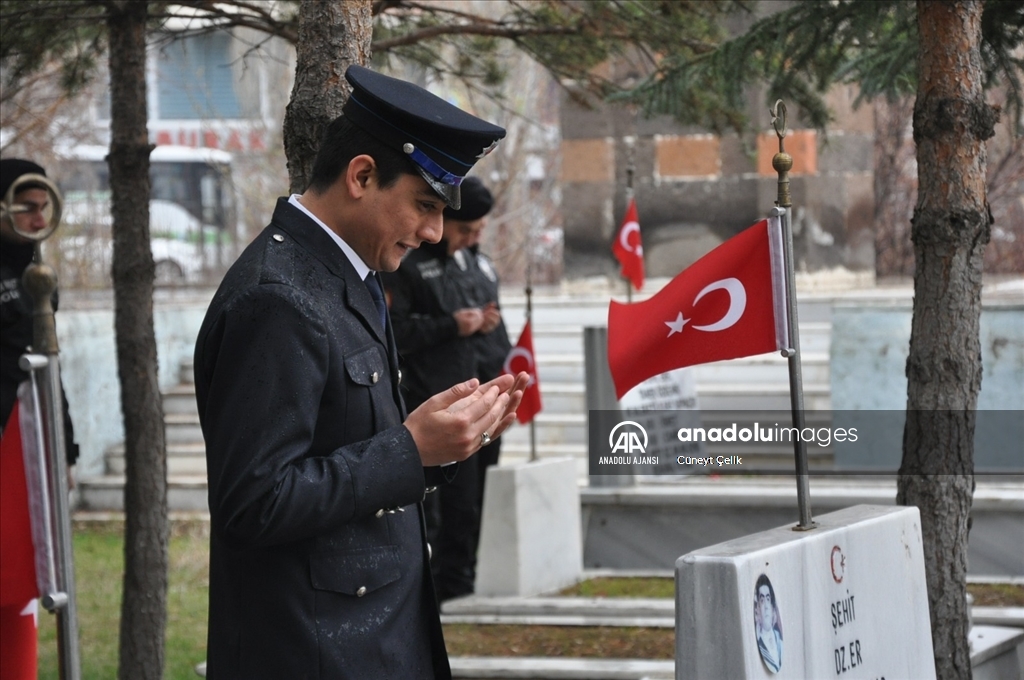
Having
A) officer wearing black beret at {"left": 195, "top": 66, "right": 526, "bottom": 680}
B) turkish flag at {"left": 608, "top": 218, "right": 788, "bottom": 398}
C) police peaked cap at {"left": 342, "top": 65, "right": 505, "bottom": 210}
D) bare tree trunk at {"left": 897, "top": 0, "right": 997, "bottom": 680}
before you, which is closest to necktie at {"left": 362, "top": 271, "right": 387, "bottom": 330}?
officer wearing black beret at {"left": 195, "top": 66, "right": 526, "bottom": 680}

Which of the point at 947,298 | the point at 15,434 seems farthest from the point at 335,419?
→ the point at 947,298

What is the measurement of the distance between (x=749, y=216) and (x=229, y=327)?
11324 mm

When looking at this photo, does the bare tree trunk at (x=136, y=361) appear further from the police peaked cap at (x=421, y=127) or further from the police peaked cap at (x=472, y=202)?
the police peaked cap at (x=421, y=127)

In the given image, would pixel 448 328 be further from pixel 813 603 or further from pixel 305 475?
pixel 305 475

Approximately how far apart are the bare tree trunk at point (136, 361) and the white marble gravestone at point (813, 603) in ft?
10.1

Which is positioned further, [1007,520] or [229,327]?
[1007,520]

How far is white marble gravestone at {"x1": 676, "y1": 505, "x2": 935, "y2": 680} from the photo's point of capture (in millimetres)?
3002

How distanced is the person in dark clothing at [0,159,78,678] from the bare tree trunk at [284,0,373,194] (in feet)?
2.51

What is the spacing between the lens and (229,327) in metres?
2.58

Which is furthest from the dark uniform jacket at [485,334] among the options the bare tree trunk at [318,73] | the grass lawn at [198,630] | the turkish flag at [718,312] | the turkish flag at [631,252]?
the turkish flag at [718,312]

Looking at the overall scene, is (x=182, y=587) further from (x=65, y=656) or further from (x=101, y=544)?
(x=65, y=656)

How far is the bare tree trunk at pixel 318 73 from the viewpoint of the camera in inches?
163

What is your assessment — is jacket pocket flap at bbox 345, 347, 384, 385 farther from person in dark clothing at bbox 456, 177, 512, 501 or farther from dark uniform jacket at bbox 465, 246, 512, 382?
dark uniform jacket at bbox 465, 246, 512, 382

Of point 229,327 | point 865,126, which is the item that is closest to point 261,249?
point 229,327
